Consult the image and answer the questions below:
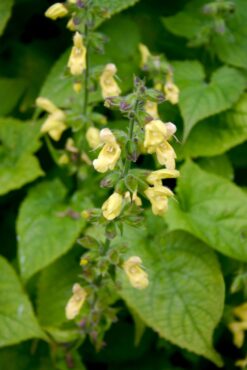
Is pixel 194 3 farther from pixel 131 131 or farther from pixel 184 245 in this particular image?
pixel 131 131

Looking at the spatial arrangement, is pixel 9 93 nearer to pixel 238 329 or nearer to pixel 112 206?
pixel 112 206

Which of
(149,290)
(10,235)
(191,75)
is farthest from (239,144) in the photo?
(10,235)

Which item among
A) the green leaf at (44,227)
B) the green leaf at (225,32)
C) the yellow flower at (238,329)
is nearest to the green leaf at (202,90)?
the green leaf at (225,32)

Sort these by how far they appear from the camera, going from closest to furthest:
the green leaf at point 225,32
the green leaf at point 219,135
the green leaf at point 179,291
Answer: the green leaf at point 179,291
the green leaf at point 219,135
the green leaf at point 225,32

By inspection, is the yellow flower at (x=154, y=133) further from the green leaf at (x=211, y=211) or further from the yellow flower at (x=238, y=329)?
the yellow flower at (x=238, y=329)

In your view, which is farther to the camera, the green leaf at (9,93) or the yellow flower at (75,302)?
the green leaf at (9,93)

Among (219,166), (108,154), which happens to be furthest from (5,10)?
(108,154)
